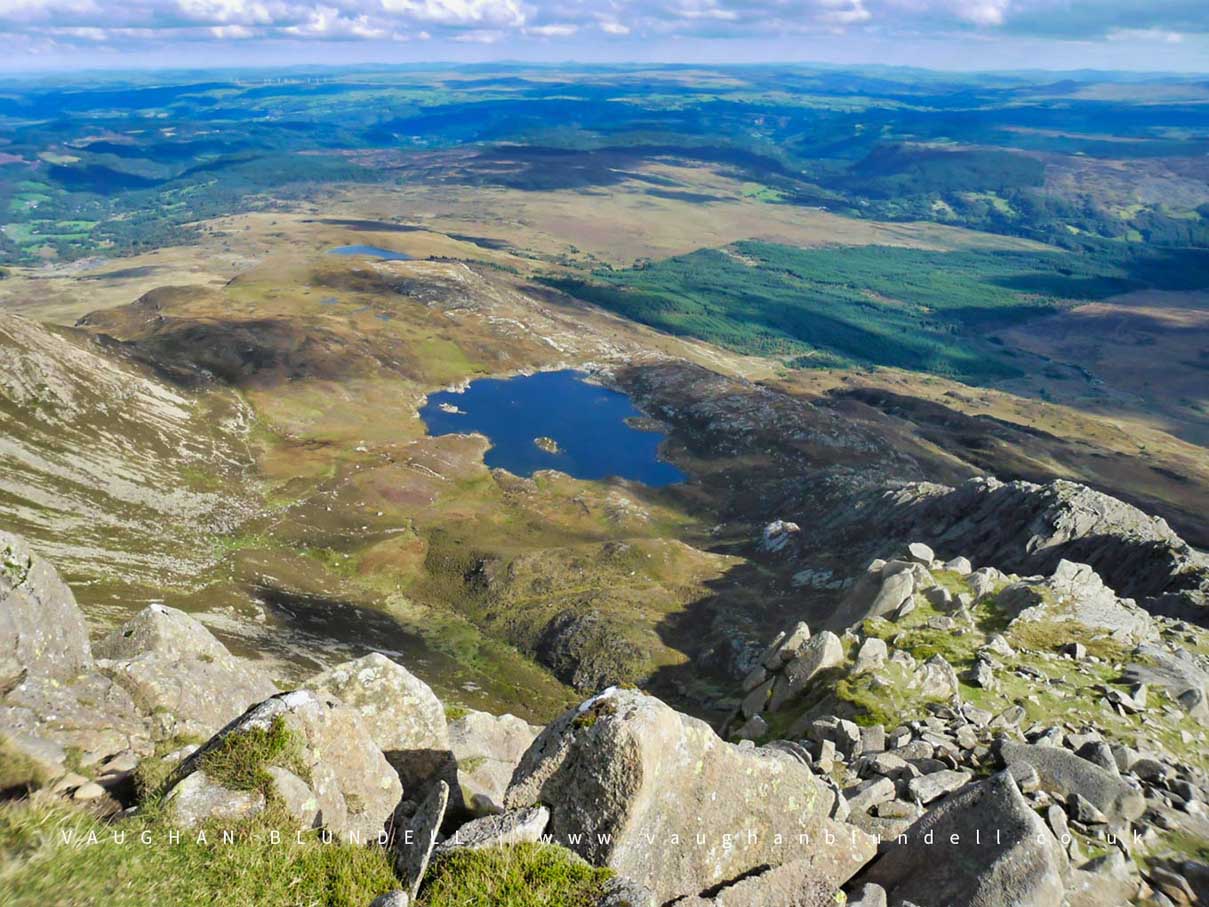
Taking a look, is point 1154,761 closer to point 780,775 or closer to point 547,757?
point 780,775

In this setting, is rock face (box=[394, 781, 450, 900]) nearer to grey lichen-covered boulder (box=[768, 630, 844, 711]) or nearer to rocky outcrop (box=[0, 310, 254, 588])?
grey lichen-covered boulder (box=[768, 630, 844, 711])

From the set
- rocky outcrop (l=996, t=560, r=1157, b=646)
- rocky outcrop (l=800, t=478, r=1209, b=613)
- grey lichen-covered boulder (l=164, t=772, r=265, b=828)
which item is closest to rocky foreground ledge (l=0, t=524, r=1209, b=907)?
grey lichen-covered boulder (l=164, t=772, r=265, b=828)

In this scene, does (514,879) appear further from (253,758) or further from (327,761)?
(253,758)

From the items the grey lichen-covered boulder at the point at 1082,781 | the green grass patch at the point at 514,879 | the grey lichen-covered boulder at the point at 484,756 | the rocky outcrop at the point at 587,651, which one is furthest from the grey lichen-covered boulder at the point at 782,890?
the rocky outcrop at the point at 587,651

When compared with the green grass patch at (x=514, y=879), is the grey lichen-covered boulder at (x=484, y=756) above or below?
below

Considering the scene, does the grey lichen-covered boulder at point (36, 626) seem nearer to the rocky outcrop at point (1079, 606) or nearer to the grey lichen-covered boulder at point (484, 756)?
the grey lichen-covered boulder at point (484, 756)

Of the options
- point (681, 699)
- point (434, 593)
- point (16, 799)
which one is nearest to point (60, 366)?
point (434, 593)
